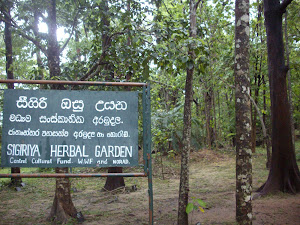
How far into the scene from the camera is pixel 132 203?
7.42 meters

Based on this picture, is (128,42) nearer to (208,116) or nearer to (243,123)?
(243,123)

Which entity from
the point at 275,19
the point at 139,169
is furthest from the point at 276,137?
the point at 139,169

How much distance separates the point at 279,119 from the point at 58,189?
235 inches

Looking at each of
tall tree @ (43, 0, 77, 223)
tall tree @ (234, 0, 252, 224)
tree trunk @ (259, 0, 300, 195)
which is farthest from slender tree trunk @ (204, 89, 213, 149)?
tall tree @ (234, 0, 252, 224)

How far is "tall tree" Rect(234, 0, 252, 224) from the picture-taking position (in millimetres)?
4367

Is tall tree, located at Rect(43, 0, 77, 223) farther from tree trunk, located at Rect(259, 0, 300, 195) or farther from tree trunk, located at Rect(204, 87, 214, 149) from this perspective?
tree trunk, located at Rect(204, 87, 214, 149)

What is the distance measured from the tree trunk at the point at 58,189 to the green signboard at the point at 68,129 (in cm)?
213

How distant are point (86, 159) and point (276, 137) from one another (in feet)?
18.7

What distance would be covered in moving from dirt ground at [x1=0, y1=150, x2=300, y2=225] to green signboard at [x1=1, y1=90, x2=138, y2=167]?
1.68m

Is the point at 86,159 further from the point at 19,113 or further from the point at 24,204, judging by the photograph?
the point at 24,204

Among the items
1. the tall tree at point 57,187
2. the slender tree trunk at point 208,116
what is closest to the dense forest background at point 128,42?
the tall tree at point 57,187

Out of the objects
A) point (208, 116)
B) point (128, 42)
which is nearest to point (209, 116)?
point (208, 116)

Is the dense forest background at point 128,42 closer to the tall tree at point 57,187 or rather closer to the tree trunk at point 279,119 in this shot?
the tall tree at point 57,187

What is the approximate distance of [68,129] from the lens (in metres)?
3.85
